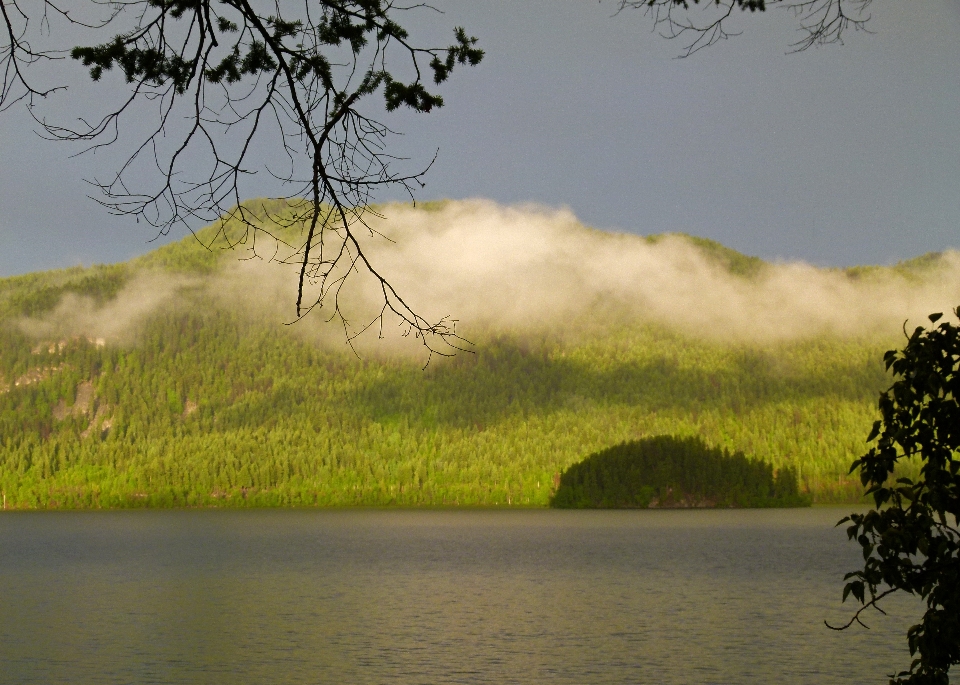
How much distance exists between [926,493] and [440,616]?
47945mm

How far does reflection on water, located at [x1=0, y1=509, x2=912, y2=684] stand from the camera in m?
37.8

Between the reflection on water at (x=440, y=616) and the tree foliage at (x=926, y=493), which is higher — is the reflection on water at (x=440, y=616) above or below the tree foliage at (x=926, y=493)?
below

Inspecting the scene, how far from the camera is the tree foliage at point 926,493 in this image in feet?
26.6

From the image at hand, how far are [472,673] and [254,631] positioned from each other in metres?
15.8

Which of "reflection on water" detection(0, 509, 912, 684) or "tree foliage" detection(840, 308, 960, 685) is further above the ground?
"tree foliage" detection(840, 308, 960, 685)

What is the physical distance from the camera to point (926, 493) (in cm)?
835

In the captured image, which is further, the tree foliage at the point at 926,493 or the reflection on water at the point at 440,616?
the reflection on water at the point at 440,616

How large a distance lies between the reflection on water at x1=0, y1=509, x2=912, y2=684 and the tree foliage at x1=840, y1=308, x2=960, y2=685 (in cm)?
2837

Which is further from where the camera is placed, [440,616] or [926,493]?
[440,616]

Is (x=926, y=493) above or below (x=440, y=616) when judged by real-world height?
above

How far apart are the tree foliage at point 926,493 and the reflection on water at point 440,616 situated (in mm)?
28370

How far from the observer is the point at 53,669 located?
37469mm

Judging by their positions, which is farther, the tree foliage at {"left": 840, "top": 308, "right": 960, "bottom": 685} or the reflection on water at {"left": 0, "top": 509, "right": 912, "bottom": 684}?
the reflection on water at {"left": 0, "top": 509, "right": 912, "bottom": 684}

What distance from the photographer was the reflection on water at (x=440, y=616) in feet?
124
